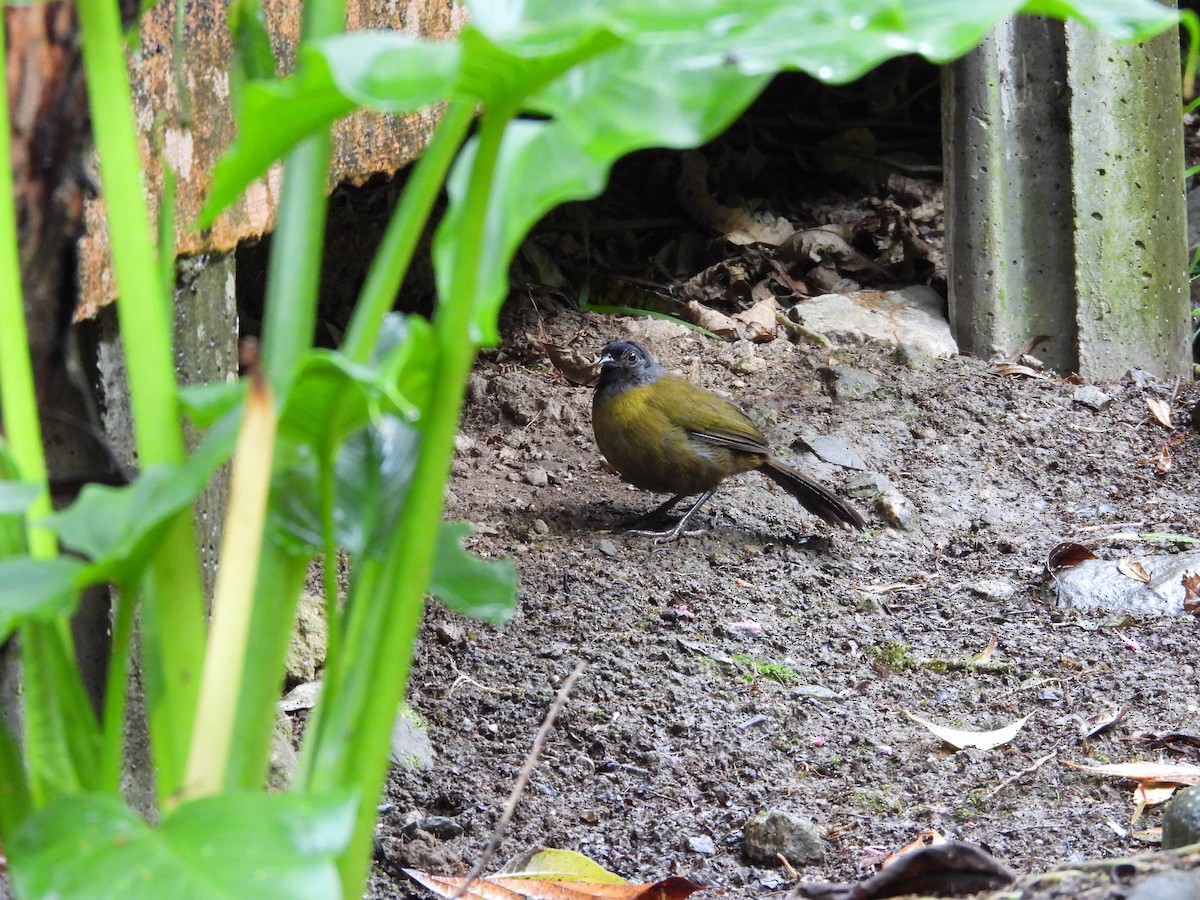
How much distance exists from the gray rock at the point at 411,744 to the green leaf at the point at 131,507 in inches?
66.7

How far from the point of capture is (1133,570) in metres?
3.81

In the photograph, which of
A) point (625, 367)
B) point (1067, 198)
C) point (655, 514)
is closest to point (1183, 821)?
point (655, 514)

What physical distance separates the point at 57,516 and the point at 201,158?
1505 mm

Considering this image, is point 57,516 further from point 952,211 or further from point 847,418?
point 952,211

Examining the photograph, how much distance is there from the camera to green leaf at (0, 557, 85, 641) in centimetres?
90

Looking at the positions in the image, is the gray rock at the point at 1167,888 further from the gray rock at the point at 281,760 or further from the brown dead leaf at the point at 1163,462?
the brown dead leaf at the point at 1163,462

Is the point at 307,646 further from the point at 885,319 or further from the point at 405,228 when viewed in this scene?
the point at 885,319

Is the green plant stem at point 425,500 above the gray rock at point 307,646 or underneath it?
above

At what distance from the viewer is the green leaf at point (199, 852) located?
2.71 feet

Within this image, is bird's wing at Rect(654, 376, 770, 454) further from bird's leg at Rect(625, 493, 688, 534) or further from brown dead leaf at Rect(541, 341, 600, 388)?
brown dead leaf at Rect(541, 341, 600, 388)

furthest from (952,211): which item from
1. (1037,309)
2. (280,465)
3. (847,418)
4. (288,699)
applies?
(280,465)

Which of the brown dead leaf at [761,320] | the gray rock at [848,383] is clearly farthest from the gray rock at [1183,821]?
the brown dead leaf at [761,320]

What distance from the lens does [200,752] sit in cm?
95

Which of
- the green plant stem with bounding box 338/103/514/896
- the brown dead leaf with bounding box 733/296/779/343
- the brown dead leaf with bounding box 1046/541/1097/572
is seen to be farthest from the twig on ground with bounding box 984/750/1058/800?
the brown dead leaf with bounding box 733/296/779/343
